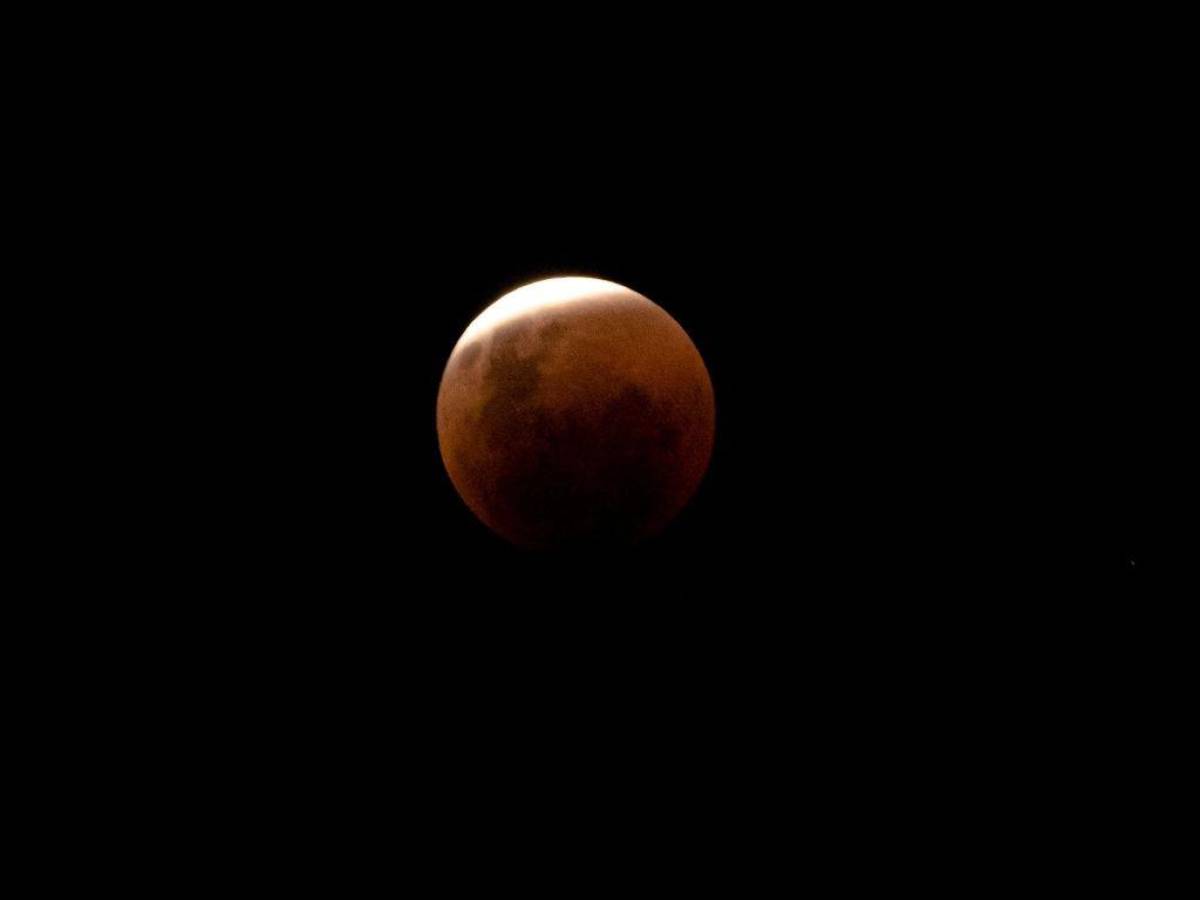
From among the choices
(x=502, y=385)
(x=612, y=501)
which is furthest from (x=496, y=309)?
(x=612, y=501)

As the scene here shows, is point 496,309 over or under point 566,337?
over

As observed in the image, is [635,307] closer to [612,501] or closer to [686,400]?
[686,400]

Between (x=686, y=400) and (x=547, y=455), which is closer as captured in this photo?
(x=547, y=455)

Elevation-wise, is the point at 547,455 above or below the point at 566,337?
below

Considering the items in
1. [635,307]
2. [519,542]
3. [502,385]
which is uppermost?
[635,307]

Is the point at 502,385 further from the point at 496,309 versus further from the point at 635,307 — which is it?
the point at 635,307

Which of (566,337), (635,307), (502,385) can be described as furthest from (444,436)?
(635,307)
